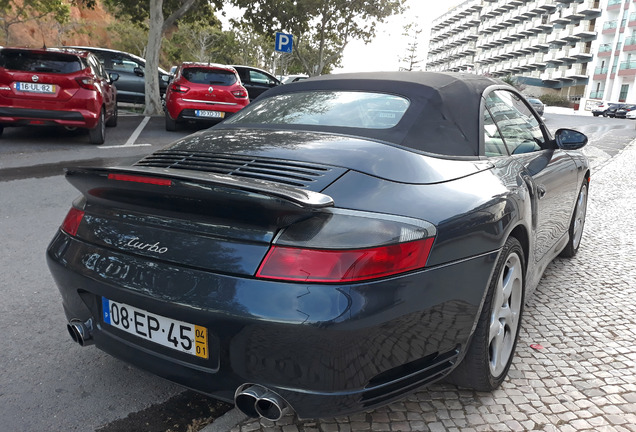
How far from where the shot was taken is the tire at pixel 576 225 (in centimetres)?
445

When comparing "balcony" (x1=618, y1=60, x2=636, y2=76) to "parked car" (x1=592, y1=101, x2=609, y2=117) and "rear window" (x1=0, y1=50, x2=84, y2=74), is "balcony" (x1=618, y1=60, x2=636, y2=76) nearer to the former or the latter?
"parked car" (x1=592, y1=101, x2=609, y2=117)

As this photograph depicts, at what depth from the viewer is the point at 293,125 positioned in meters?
2.77

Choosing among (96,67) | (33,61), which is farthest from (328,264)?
(96,67)

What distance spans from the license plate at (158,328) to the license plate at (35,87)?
7758 millimetres

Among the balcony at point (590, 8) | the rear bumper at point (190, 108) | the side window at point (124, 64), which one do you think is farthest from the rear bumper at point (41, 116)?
the balcony at point (590, 8)

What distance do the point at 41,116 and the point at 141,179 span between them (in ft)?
25.7

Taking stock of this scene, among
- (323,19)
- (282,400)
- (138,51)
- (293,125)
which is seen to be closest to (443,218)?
(282,400)

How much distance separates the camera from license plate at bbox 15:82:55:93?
28.1 ft

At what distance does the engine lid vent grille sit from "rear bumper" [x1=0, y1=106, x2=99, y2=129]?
734 cm

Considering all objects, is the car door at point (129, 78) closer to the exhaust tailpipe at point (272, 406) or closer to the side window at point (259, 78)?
the side window at point (259, 78)

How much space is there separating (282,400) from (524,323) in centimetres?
213

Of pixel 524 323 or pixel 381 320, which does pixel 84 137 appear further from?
pixel 381 320

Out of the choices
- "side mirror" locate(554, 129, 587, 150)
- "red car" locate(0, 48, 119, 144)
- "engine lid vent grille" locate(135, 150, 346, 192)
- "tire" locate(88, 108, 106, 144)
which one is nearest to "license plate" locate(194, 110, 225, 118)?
"tire" locate(88, 108, 106, 144)

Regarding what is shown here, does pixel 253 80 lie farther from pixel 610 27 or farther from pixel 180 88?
pixel 610 27
